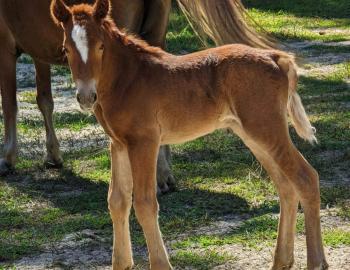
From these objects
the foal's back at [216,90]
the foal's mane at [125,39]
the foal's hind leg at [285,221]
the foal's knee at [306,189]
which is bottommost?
the foal's hind leg at [285,221]

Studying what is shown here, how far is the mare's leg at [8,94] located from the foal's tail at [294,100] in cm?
358

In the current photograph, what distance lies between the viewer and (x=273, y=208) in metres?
7.05

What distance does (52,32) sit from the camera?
7934 mm

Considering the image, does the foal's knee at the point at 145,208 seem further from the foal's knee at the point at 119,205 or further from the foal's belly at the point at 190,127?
the foal's belly at the point at 190,127

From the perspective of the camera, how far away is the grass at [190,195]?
6422 millimetres

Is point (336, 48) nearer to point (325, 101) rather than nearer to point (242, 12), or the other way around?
point (325, 101)

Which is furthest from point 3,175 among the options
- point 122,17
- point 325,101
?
point 325,101

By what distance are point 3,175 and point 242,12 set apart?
262 cm

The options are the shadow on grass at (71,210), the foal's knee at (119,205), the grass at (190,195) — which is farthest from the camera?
the shadow on grass at (71,210)

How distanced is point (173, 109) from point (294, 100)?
28.1 inches

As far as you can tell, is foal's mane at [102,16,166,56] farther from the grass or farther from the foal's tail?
the grass

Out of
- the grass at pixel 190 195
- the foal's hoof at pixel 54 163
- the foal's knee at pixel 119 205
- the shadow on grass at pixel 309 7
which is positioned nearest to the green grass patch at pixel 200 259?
the grass at pixel 190 195

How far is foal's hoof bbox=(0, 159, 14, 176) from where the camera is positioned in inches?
335

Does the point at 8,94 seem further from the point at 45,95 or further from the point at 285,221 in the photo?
the point at 285,221
